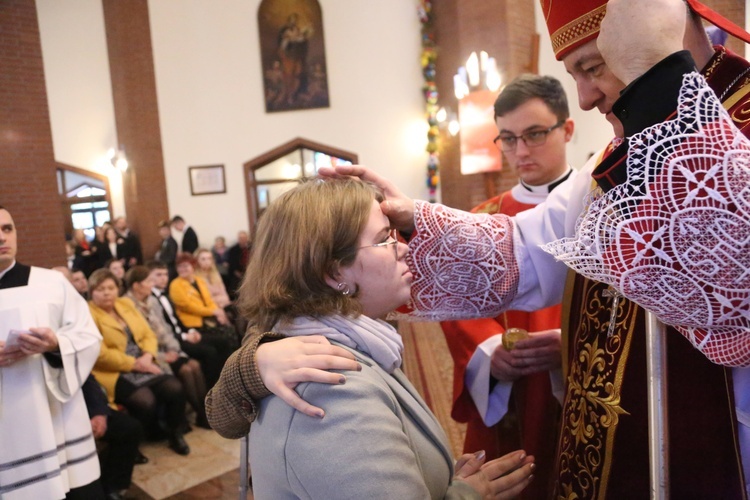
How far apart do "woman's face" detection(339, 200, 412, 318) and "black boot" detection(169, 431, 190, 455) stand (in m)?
3.59

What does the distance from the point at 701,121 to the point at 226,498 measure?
11.8 ft

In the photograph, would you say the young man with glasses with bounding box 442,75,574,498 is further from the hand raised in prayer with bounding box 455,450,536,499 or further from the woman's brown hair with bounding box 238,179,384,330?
the woman's brown hair with bounding box 238,179,384,330

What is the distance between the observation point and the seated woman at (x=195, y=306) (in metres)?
5.46

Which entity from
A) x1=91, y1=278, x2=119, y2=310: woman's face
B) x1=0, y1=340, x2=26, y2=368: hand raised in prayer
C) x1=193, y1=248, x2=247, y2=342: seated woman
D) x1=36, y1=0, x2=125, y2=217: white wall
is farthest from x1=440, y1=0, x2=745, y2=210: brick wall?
x1=36, y1=0, x2=125, y2=217: white wall

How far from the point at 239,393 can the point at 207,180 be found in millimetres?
9819

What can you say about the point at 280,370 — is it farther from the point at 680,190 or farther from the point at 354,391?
the point at 680,190

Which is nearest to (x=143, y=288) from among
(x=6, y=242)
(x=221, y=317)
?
(x=221, y=317)

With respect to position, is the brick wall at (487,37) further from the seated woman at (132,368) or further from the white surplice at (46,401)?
the white surplice at (46,401)

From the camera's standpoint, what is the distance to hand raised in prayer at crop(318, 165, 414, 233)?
4.39 ft

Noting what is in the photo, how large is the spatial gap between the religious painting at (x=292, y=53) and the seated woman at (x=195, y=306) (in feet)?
18.5

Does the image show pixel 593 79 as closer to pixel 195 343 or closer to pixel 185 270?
pixel 195 343

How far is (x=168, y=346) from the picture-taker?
194 inches

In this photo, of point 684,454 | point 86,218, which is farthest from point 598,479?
point 86,218

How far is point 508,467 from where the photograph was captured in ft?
4.25
